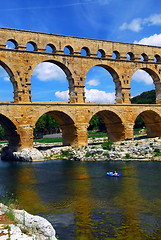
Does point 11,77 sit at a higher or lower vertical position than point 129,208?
higher

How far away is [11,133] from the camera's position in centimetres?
3078

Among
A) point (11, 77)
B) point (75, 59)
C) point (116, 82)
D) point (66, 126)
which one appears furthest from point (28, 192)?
point (116, 82)

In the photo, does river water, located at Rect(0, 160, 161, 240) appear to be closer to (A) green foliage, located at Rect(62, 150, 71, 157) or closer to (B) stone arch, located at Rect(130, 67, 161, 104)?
(A) green foliage, located at Rect(62, 150, 71, 157)

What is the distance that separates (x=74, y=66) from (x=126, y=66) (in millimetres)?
8074

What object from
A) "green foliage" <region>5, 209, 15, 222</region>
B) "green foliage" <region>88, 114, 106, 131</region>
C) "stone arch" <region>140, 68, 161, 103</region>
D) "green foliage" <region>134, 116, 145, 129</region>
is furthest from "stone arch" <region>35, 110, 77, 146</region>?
"green foliage" <region>88, 114, 106, 131</region>

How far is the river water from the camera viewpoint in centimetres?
908

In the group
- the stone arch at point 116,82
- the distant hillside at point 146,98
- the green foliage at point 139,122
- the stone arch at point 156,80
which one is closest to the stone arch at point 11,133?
the stone arch at point 116,82

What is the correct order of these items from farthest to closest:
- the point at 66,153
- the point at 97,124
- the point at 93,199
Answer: the point at 97,124
the point at 66,153
the point at 93,199

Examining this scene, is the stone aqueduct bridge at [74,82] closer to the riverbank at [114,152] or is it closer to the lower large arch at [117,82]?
the lower large arch at [117,82]

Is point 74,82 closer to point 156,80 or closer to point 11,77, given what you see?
point 11,77

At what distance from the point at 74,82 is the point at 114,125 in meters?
8.70

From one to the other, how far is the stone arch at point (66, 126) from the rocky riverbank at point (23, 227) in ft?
79.2

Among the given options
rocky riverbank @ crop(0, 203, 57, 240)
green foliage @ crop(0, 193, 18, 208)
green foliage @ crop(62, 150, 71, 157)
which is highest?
green foliage @ crop(62, 150, 71, 157)

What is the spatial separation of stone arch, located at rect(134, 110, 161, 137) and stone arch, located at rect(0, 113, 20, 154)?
19.9 meters
